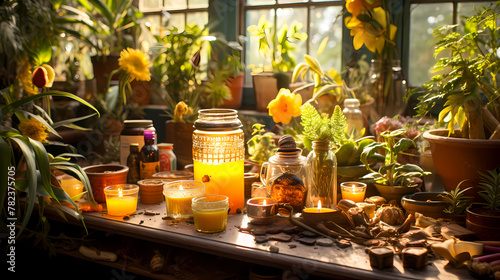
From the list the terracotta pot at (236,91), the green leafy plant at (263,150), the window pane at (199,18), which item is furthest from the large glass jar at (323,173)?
the window pane at (199,18)

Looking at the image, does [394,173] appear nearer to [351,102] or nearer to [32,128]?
[351,102]

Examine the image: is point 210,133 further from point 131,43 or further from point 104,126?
point 131,43

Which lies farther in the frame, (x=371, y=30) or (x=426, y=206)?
(x=371, y=30)

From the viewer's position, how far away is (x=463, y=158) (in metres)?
1.22

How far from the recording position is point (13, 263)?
1539mm

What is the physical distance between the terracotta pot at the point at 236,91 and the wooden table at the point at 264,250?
3.55 ft

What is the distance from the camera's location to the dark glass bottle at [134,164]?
1607 millimetres

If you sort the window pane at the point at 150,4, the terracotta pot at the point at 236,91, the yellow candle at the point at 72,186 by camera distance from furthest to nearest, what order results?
the window pane at the point at 150,4, the terracotta pot at the point at 236,91, the yellow candle at the point at 72,186

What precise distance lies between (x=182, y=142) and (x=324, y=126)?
0.68 m

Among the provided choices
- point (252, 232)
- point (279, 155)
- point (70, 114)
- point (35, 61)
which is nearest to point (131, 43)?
point (70, 114)

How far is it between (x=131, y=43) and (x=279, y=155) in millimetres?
1536

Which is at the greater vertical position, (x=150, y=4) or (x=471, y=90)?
(x=150, y=4)

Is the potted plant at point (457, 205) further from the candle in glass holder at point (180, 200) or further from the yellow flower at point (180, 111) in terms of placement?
the yellow flower at point (180, 111)

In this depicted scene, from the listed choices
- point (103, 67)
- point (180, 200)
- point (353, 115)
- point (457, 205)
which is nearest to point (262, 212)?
point (180, 200)
